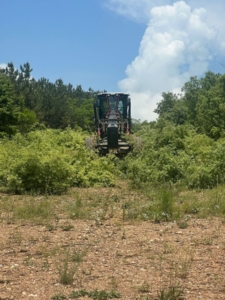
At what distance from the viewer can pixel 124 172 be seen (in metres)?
15.3

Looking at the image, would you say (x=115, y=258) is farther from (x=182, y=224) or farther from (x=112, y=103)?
(x=112, y=103)

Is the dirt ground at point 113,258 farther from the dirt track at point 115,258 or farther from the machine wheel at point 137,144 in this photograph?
the machine wheel at point 137,144

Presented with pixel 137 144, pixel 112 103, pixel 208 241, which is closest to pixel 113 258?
pixel 208 241

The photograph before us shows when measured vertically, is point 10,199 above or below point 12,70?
below

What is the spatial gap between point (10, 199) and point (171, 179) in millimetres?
4820

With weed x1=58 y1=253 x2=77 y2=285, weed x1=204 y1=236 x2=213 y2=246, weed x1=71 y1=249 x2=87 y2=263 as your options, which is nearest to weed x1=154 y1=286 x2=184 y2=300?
weed x1=58 y1=253 x2=77 y2=285

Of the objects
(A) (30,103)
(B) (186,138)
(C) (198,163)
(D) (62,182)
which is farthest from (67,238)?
(A) (30,103)

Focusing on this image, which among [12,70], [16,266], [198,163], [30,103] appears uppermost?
[12,70]

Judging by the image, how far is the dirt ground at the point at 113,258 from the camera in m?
4.78

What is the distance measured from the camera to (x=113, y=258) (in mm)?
5914

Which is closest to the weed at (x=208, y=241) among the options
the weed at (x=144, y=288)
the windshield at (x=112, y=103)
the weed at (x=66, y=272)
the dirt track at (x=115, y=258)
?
the dirt track at (x=115, y=258)

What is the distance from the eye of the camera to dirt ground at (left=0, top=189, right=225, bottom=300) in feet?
15.7

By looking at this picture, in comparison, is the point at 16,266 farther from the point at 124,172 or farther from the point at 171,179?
the point at 124,172

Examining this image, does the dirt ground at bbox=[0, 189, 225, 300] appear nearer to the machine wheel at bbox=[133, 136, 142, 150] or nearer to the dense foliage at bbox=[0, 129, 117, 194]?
the dense foliage at bbox=[0, 129, 117, 194]
